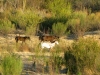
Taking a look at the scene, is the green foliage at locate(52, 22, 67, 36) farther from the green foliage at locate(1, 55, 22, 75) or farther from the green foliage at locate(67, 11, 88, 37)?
the green foliage at locate(1, 55, 22, 75)

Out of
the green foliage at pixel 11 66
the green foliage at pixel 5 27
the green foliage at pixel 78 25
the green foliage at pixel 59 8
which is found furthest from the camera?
the green foliage at pixel 59 8

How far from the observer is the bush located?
30.8 feet

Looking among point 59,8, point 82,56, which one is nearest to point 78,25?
point 59,8

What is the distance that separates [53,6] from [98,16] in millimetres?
4076

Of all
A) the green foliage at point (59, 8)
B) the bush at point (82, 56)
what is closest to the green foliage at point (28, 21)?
the green foliage at point (59, 8)

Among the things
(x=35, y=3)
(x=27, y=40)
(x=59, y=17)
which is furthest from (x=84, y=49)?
(x=35, y=3)

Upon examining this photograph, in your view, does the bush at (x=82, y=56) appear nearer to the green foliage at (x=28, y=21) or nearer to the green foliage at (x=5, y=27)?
the green foliage at (x=28, y=21)

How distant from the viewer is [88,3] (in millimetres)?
39750

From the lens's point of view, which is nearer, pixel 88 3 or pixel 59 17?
pixel 59 17

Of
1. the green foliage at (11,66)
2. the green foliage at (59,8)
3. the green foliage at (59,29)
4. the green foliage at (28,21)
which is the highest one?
the green foliage at (59,8)

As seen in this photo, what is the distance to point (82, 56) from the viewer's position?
942 centimetres

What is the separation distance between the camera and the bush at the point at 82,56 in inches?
370

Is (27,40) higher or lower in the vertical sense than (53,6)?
lower

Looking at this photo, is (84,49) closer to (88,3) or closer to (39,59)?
(39,59)
